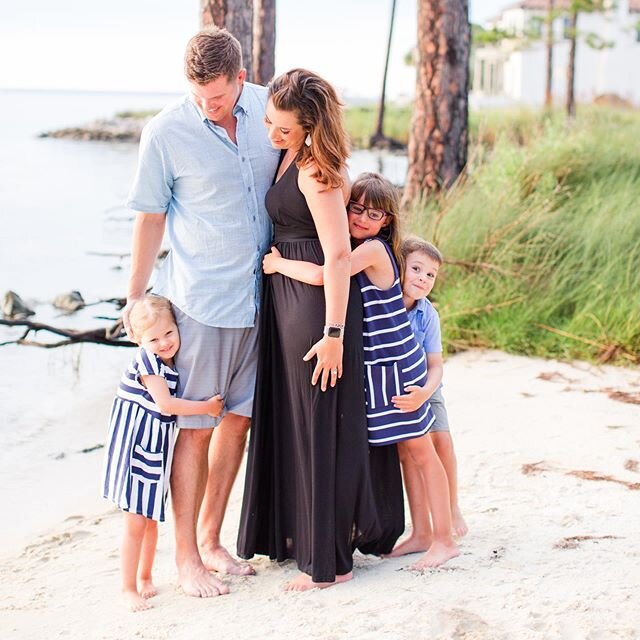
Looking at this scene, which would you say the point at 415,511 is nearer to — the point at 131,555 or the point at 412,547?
the point at 412,547

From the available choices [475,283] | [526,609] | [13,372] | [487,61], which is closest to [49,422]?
[13,372]

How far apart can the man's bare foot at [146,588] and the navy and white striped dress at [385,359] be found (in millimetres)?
1025

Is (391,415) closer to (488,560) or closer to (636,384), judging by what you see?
(488,560)

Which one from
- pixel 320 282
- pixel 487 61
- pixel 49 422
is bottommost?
pixel 49 422

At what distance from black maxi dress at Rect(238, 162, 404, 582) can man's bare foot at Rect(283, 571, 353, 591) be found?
0.02 meters

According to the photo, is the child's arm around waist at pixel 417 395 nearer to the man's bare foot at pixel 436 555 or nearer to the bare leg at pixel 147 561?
the man's bare foot at pixel 436 555

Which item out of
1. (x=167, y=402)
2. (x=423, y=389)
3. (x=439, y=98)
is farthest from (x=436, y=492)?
(x=439, y=98)

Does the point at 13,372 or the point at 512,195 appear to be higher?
the point at 512,195

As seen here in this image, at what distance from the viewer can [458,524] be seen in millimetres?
4051

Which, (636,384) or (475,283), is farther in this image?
(475,283)

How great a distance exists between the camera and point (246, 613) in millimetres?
3508

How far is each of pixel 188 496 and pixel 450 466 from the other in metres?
1.06

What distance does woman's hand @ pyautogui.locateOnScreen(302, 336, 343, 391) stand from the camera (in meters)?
3.50

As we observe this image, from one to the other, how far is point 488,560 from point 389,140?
97.3 feet
